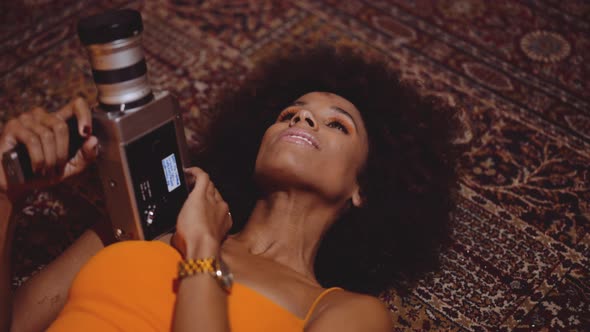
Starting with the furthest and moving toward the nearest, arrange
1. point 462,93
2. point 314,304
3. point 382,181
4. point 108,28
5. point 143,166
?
point 462,93
point 382,181
point 314,304
point 143,166
point 108,28

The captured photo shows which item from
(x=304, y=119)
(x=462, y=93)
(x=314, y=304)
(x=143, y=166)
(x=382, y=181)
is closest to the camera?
(x=143, y=166)

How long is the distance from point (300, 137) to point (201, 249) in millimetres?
335

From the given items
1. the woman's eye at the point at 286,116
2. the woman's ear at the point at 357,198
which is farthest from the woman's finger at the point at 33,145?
the woman's ear at the point at 357,198

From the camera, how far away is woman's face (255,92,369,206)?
1.29 metres

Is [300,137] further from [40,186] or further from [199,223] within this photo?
[40,186]

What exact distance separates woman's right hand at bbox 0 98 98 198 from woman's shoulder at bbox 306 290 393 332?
511mm

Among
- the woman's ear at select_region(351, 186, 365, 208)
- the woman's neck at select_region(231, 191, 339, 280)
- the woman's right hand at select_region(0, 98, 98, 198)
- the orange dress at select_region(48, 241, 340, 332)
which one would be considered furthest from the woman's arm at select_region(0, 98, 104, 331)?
the woman's ear at select_region(351, 186, 365, 208)

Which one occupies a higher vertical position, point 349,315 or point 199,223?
A: point 199,223

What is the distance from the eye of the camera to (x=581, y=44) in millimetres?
2160

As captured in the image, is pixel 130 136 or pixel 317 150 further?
pixel 317 150

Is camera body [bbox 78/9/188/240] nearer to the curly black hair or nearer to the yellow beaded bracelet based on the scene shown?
the yellow beaded bracelet

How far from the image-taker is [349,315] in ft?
3.88

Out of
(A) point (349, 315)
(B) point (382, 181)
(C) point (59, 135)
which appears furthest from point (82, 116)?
(B) point (382, 181)

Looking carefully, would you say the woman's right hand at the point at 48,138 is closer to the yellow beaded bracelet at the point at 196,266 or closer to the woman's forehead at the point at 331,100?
the yellow beaded bracelet at the point at 196,266
